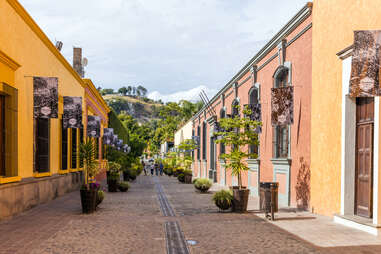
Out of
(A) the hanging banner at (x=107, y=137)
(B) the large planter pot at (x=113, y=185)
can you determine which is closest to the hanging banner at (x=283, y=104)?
(B) the large planter pot at (x=113, y=185)

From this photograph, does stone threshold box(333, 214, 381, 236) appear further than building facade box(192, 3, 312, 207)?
No

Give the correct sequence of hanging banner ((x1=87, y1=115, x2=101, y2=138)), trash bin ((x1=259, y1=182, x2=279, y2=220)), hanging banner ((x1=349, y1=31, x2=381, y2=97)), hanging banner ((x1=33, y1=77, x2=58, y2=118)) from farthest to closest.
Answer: hanging banner ((x1=87, y1=115, x2=101, y2=138)) → hanging banner ((x1=33, y1=77, x2=58, y2=118)) → trash bin ((x1=259, y1=182, x2=279, y2=220)) → hanging banner ((x1=349, y1=31, x2=381, y2=97))

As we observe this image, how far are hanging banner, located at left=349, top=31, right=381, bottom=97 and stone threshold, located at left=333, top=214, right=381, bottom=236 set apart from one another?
9.16 feet

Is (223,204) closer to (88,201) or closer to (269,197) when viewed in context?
(269,197)

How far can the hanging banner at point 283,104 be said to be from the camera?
11821 mm

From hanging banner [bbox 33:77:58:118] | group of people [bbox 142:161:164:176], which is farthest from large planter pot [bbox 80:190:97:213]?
group of people [bbox 142:161:164:176]

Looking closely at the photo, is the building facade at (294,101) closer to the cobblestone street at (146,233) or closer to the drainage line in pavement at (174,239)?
the cobblestone street at (146,233)

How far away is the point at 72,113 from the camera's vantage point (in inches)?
645

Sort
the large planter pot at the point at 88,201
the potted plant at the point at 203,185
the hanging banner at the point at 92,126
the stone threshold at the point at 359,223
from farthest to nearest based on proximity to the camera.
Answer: the hanging banner at the point at 92,126 → the potted plant at the point at 203,185 → the large planter pot at the point at 88,201 → the stone threshold at the point at 359,223

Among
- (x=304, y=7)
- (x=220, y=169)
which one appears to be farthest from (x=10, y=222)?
(x=220, y=169)

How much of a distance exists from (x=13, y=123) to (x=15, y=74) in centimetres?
146

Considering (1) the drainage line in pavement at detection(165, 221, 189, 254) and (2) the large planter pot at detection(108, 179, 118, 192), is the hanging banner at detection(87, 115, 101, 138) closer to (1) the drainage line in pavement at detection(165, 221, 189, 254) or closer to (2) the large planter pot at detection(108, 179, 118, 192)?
(2) the large planter pot at detection(108, 179, 118, 192)

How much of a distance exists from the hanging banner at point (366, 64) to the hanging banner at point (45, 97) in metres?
8.45

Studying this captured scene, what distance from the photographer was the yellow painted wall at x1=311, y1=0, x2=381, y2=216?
9.45m
